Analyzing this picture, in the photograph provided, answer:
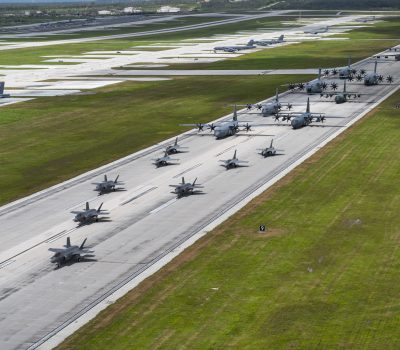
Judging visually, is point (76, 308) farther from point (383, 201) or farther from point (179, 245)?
point (383, 201)

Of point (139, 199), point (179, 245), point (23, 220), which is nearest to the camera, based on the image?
point (179, 245)

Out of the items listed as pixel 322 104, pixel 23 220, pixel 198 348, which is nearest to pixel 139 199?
pixel 23 220

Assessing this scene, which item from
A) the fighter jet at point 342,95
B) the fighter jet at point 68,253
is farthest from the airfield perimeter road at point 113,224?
the fighter jet at point 342,95

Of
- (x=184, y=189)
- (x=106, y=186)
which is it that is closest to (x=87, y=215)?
(x=106, y=186)

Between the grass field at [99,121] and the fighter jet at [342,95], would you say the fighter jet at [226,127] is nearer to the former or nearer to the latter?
the grass field at [99,121]

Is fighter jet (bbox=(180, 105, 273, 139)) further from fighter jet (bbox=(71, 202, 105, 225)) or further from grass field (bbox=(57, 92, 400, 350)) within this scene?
fighter jet (bbox=(71, 202, 105, 225))
